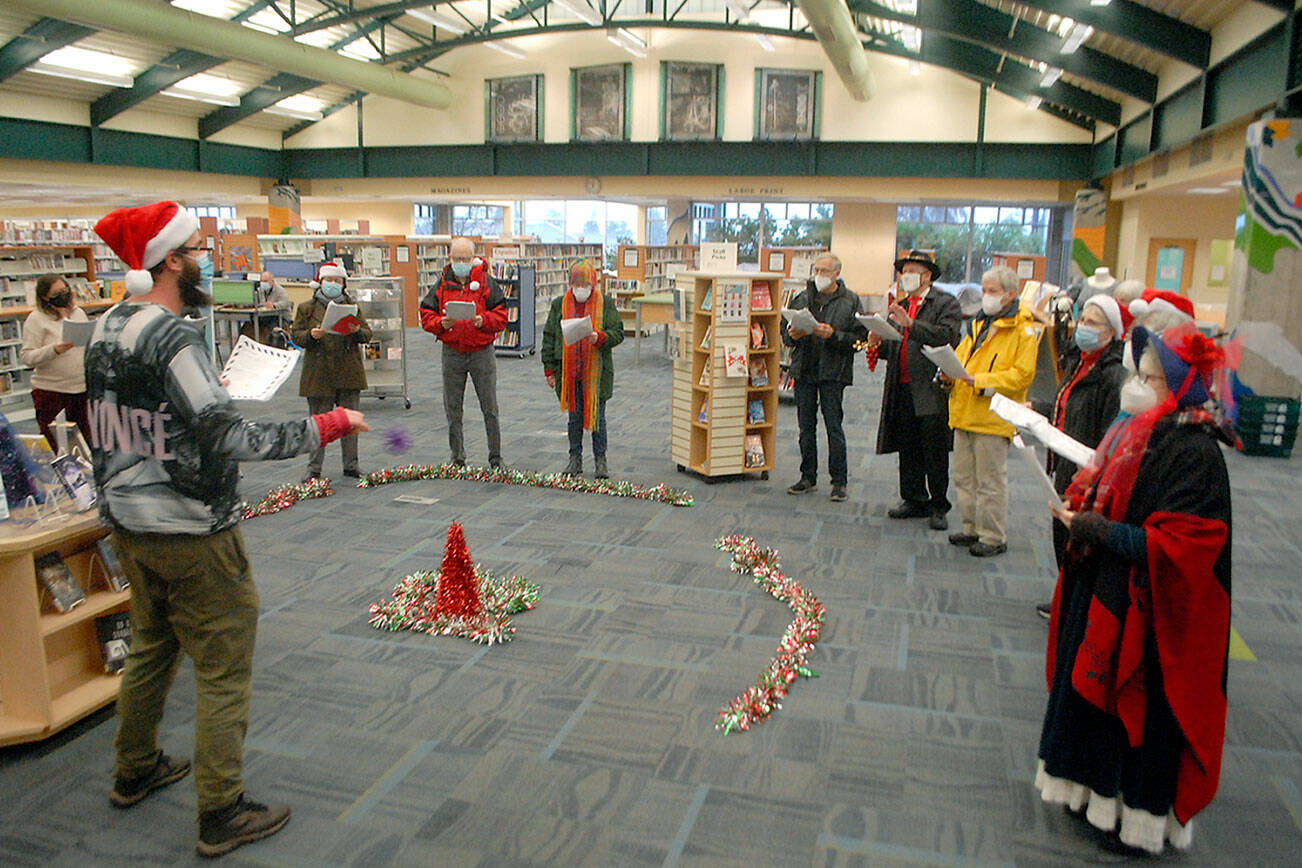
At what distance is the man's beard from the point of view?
2.47 meters

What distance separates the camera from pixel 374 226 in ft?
77.9

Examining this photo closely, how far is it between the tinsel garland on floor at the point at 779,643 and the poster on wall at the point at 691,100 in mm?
14050

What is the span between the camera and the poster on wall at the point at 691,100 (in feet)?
58.2

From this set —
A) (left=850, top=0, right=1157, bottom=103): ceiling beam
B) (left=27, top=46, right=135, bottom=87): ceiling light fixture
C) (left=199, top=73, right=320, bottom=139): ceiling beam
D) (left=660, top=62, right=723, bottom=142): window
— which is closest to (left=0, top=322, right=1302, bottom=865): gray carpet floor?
(left=850, top=0, right=1157, bottom=103): ceiling beam

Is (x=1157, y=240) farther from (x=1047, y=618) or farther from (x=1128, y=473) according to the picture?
(x=1128, y=473)

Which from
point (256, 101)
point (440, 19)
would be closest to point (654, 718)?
point (440, 19)

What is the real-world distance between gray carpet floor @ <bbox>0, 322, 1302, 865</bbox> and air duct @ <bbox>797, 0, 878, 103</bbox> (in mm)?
6825

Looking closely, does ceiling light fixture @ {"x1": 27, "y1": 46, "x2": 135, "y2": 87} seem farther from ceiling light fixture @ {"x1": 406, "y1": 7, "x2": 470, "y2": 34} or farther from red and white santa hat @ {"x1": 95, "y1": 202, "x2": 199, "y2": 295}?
red and white santa hat @ {"x1": 95, "y1": 202, "x2": 199, "y2": 295}

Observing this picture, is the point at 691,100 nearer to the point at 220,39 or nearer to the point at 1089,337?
the point at 220,39

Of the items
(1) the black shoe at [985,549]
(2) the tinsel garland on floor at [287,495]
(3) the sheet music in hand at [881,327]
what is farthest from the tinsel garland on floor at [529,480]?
(1) the black shoe at [985,549]

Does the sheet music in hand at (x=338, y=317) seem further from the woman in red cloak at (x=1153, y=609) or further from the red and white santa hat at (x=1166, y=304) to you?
the woman in red cloak at (x=1153, y=609)

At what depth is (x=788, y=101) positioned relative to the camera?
1747 cm

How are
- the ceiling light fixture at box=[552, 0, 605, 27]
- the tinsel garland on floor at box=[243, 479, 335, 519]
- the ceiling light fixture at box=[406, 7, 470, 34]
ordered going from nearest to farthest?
1. the tinsel garland on floor at box=[243, 479, 335, 519]
2. the ceiling light fixture at box=[552, 0, 605, 27]
3. the ceiling light fixture at box=[406, 7, 470, 34]

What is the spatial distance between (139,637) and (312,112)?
1960 cm
